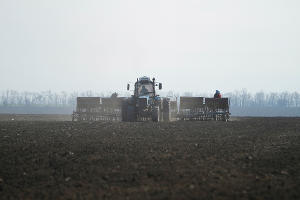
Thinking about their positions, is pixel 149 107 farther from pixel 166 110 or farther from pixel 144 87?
pixel 144 87

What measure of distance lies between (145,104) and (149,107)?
50 cm

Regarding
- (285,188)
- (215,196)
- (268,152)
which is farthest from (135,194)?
(268,152)

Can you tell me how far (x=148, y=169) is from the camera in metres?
9.09

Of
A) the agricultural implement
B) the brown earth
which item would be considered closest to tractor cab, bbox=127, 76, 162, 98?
the agricultural implement

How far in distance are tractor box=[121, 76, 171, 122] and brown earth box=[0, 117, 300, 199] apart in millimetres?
11682

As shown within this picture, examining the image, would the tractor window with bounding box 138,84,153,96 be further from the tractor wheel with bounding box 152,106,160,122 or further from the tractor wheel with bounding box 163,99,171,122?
the tractor wheel with bounding box 152,106,160,122

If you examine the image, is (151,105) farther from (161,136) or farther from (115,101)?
(161,136)

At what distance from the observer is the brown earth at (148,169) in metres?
7.27

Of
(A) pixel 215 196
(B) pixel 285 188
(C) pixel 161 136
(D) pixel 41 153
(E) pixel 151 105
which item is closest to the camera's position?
(A) pixel 215 196

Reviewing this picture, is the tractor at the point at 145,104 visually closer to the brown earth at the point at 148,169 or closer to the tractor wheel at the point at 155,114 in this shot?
the tractor wheel at the point at 155,114

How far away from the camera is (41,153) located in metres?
11.3

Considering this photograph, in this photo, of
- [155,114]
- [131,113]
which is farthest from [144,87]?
[155,114]

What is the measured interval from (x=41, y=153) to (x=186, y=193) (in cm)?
578

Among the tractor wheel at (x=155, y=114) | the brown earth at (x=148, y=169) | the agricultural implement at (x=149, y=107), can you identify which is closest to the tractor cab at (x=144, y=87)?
the agricultural implement at (x=149, y=107)
